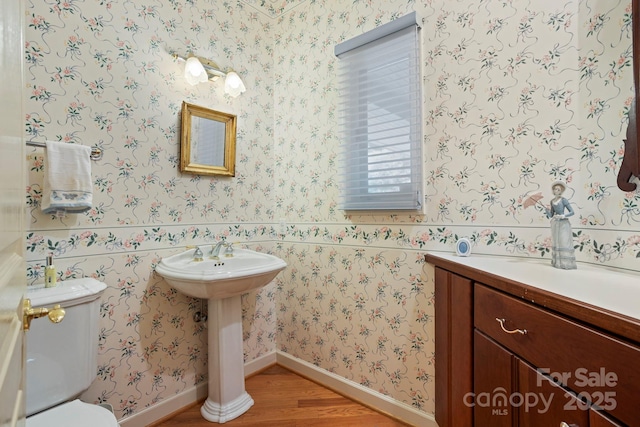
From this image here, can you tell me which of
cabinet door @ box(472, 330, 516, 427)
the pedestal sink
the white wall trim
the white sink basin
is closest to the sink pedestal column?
the pedestal sink

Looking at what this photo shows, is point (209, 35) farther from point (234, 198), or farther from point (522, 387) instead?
point (522, 387)

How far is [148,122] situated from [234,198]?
0.67 meters

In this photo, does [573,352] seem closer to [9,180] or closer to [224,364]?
[9,180]

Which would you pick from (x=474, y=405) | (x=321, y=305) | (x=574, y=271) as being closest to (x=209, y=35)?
(x=321, y=305)

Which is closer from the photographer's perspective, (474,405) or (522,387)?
(522,387)

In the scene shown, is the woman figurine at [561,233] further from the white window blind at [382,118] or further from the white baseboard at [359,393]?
the white baseboard at [359,393]

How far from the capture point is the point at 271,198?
2223 mm

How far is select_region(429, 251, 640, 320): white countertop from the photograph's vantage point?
0.65m

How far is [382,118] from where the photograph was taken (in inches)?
64.0

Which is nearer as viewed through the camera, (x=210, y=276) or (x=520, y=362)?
(x=520, y=362)

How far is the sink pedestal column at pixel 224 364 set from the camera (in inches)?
63.8

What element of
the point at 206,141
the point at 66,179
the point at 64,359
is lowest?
the point at 64,359

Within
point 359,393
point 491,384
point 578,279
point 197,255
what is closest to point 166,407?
point 197,255

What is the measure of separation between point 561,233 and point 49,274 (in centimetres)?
204
